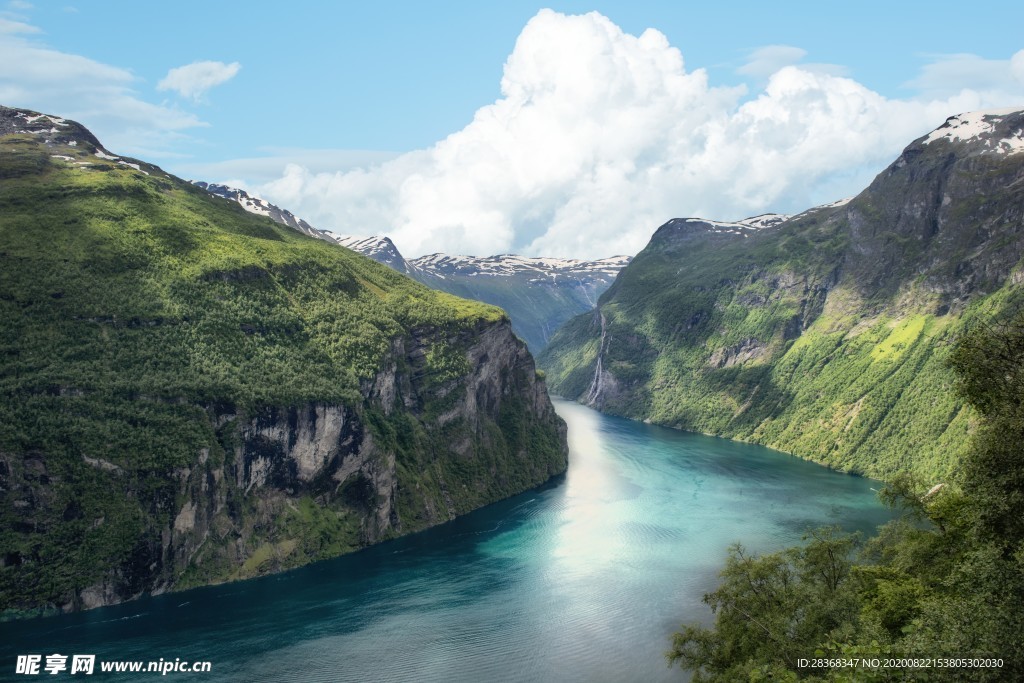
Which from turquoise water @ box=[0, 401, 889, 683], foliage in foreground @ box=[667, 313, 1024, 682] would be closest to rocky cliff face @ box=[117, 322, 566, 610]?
turquoise water @ box=[0, 401, 889, 683]

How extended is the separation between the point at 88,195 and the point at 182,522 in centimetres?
8905

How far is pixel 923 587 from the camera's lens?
208ft

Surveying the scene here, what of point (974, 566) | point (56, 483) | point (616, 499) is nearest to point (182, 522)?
point (56, 483)

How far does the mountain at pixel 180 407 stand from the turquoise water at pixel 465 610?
8506mm

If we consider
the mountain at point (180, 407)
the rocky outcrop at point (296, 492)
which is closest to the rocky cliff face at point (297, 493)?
the rocky outcrop at point (296, 492)

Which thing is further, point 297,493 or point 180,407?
point 297,493

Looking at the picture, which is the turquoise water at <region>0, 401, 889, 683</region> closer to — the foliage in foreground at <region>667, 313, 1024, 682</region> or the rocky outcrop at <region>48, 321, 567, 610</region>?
the rocky outcrop at <region>48, 321, 567, 610</region>

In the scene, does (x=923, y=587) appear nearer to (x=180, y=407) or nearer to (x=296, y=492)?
(x=296, y=492)

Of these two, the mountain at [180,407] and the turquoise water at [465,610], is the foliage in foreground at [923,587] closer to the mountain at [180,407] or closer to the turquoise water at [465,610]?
the turquoise water at [465,610]

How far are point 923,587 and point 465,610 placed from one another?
7391 centimetres

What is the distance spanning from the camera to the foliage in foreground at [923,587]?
143ft

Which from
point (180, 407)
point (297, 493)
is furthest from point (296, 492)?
point (180, 407)

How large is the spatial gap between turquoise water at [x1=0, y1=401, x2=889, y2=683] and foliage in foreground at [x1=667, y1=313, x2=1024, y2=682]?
26150 mm

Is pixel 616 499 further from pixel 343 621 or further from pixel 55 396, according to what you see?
pixel 55 396
